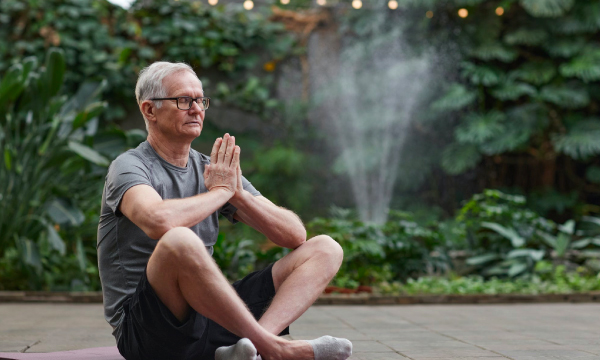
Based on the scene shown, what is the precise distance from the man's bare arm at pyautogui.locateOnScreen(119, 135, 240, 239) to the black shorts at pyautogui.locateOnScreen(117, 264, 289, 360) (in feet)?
0.49

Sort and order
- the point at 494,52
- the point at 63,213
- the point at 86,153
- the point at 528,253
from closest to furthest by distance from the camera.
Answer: the point at 86,153 < the point at 63,213 < the point at 528,253 < the point at 494,52

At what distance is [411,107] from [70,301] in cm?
569

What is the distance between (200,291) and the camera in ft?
5.25

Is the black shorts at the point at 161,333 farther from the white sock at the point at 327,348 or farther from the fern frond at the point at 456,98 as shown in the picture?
the fern frond at the point at 456,98

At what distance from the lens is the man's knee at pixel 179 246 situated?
1.56 meters

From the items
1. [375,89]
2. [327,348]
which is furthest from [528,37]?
[327,348]

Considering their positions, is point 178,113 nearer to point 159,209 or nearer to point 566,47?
point 159,209

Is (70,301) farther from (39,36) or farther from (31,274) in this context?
(39,36)

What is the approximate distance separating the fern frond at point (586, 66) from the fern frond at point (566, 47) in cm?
9

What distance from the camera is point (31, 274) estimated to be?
4590mm

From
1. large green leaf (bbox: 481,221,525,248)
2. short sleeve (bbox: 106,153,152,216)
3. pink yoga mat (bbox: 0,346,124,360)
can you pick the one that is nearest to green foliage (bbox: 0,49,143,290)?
pink yoga mat (bbox: 0,346,124,360)

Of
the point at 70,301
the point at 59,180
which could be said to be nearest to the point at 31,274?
the point at 70,301

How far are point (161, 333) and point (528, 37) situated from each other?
24.0ft

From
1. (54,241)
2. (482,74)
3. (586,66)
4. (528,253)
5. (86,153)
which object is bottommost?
(54,241)
